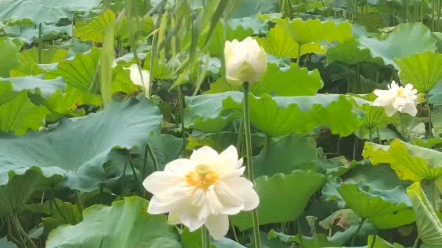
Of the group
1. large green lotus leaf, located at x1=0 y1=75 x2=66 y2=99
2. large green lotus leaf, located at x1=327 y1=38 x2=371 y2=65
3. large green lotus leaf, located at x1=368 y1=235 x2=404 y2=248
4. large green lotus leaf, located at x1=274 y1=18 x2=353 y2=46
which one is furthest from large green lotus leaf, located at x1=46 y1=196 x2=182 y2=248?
large green lotus leaf, located at x1=327 y1=38 x2=371 y2=65

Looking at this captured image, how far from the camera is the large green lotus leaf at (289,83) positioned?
1476mm

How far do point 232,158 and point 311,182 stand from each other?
0.33m

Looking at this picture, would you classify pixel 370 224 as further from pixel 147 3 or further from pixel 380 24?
pixel 380 24

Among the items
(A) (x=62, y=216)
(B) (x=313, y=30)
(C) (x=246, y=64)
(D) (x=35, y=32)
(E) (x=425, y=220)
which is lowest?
(D) (x=35, y=32)

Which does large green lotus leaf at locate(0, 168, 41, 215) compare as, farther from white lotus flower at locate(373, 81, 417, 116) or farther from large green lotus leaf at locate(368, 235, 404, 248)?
white lotus flower at locate(373, 81, 417, 116)

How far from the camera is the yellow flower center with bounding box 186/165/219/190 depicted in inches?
31.6

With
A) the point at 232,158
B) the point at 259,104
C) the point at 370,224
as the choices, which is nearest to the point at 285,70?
the point at 259,104

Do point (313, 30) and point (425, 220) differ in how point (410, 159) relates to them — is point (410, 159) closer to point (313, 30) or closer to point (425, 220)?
point (425, 220)

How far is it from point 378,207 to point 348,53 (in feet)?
2.93

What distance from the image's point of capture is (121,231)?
971 millimetres

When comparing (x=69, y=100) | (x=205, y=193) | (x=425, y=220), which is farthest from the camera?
(x=69, y=100)

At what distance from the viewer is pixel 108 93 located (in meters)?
0.50

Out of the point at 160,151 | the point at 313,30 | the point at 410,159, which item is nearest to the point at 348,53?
the point at 313,30

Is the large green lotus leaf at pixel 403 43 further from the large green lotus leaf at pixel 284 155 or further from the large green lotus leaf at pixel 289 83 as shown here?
the large green lotus leaf at pixel 284 155
